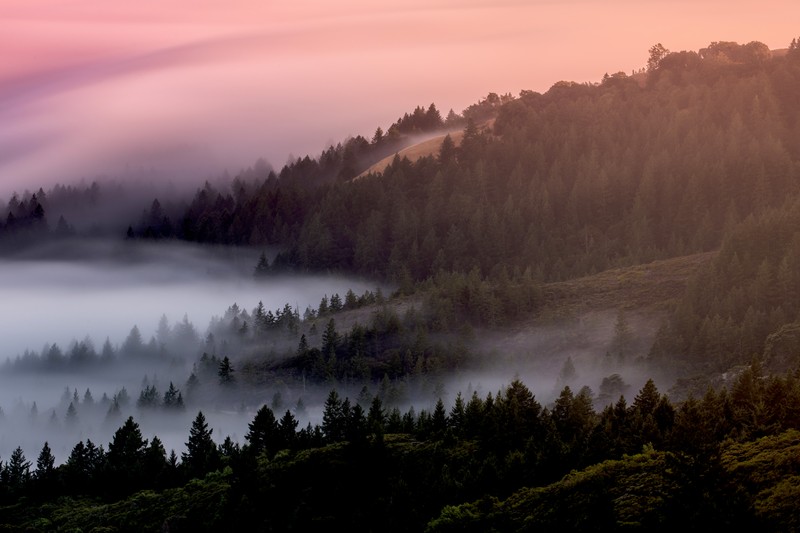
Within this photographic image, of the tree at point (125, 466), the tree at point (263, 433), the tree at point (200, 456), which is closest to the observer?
the tree at point (263, 433)

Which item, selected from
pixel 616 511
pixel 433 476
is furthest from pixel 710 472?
pixel 433 476

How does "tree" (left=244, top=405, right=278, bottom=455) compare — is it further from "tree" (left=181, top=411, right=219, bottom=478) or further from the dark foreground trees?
"tree" (left=181, top=411, right=219, bottom=478)

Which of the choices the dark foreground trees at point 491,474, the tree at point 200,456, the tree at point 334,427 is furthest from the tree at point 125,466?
the tree at point 334,427

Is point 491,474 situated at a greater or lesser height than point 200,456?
greater

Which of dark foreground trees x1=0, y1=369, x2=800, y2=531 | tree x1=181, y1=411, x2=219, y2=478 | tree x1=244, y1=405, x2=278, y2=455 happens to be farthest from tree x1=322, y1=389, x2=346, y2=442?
tree x1=181, y1=411, x2=219, y2=478

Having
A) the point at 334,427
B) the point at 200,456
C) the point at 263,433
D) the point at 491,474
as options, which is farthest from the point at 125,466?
the point at 491,474

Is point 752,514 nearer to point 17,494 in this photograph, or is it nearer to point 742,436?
point 742,436

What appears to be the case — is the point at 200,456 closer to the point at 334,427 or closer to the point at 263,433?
the point at 263,433

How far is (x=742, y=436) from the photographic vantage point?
132 metres

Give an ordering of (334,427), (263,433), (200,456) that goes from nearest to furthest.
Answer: (334,427), (263,433), (200,456)

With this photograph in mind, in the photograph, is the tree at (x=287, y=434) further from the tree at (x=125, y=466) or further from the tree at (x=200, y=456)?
the tree at (x=125, y=466)

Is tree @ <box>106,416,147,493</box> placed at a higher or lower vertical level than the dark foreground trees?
lower

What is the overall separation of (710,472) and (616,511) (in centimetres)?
767

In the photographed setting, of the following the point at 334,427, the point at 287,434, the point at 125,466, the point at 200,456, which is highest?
the point at 334,427
